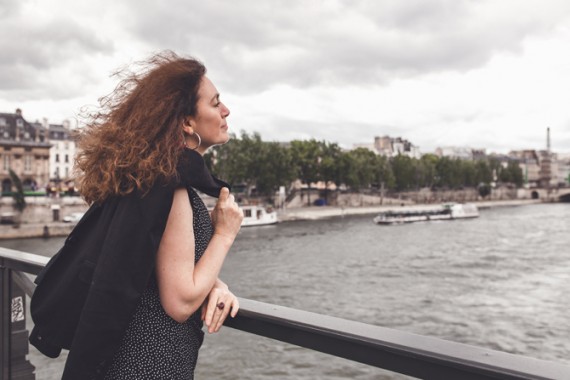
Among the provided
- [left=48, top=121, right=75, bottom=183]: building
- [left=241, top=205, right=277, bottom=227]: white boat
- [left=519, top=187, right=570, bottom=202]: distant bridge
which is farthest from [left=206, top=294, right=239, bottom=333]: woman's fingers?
[left=519, top=187, right=570, bottom=202]: distant bridge

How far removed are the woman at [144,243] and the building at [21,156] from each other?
54428mm

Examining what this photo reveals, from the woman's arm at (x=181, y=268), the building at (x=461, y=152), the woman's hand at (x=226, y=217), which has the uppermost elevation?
the building at (x=461, y=152)

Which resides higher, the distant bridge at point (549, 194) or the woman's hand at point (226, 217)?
the woman's hand at point (226, 217)

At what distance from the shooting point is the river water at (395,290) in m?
11.8

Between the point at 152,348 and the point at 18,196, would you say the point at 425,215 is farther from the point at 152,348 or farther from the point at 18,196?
the point at 152,348

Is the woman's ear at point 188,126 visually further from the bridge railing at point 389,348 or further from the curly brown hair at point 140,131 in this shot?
the bridge railing at point 389,348

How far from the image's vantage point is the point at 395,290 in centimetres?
1931

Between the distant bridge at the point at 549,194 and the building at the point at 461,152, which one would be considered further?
the building at the point at 461,152

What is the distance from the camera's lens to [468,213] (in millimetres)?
59406

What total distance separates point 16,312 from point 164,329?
1.84 meters

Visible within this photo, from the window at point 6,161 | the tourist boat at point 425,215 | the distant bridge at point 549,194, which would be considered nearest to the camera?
the tourist boat at point 425,215

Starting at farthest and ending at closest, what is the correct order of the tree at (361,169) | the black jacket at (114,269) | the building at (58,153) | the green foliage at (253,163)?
the tree at (361,169)
the building at (58,153)
the green foliage at (253,163)
the black jacket at (114,269)

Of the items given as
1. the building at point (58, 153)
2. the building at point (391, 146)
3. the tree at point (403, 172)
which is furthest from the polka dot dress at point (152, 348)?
the building at point (391, 146)

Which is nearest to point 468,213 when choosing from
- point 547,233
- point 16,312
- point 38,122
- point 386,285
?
point 547,233
